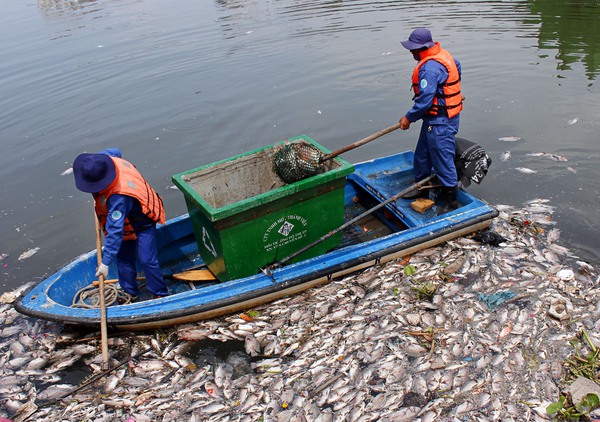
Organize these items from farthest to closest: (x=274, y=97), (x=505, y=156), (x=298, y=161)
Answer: (x=274, y=97) < (x=505, y=156) < (x=298, y=161)

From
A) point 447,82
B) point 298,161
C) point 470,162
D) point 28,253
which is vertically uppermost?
point 447,82

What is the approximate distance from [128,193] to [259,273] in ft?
5.95

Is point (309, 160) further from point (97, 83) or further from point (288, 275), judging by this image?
point (97, 83)

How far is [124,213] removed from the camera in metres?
5.53

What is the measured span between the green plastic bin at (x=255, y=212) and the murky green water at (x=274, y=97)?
11.0 ft

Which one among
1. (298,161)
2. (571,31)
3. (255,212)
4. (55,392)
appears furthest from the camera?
A: (571,31)

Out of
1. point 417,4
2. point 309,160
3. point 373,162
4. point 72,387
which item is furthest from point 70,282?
point 417,4

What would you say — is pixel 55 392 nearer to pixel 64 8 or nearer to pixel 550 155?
pixel 550 155

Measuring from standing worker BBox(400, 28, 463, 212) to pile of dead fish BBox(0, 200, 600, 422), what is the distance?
50.6 inches

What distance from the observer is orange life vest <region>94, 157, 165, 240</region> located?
5484mm

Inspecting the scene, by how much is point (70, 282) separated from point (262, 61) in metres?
12.3

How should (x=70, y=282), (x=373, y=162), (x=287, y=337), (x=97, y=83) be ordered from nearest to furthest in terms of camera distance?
(x=287, y=337)
(x=70, y=282)
(x=373, y=162)
(x=97, y=83)

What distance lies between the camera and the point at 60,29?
22719mm

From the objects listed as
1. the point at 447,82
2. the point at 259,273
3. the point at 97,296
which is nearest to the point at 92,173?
the point at 97,296
